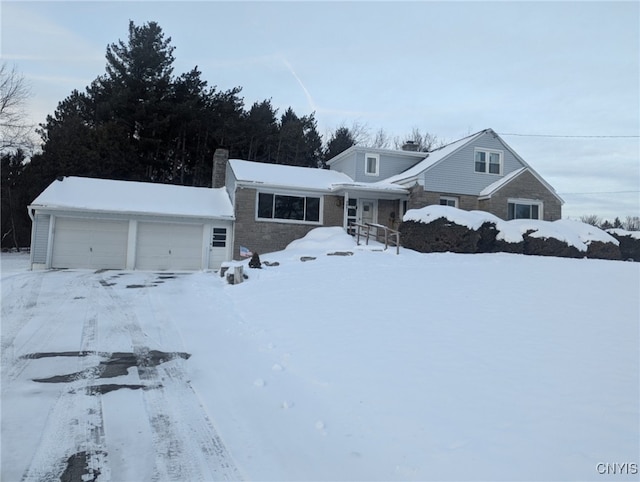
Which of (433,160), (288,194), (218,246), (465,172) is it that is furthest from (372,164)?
(218,246)

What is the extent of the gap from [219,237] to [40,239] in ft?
23.6

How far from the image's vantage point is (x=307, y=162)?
36.4 m

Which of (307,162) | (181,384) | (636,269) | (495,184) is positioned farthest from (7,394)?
(307,162)

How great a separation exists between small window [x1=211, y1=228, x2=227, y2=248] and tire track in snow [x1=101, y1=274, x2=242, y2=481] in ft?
43.3

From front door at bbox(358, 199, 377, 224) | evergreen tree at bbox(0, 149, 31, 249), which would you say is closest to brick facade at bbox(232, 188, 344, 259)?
front door at bbox(358, 199, 377, 224)

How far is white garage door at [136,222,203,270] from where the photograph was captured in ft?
59.4

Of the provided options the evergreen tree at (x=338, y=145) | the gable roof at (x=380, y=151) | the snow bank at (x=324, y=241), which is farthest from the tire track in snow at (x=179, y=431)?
the evergreen tree at (x=338, y=145)

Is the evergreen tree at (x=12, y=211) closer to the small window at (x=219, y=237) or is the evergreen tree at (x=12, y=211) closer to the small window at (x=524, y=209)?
the small window at (x=219, y=237)

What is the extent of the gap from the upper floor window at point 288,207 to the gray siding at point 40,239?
8.84m

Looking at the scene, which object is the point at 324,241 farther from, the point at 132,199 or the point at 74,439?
the point at 74,439

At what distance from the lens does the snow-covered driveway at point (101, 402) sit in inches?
130

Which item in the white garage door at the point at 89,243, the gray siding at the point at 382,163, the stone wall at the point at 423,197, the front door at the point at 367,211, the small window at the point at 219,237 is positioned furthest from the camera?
the gray siding at the point at 382,163

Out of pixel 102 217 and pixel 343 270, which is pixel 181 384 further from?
pixel 102 217

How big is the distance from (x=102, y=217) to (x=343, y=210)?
10905mm
